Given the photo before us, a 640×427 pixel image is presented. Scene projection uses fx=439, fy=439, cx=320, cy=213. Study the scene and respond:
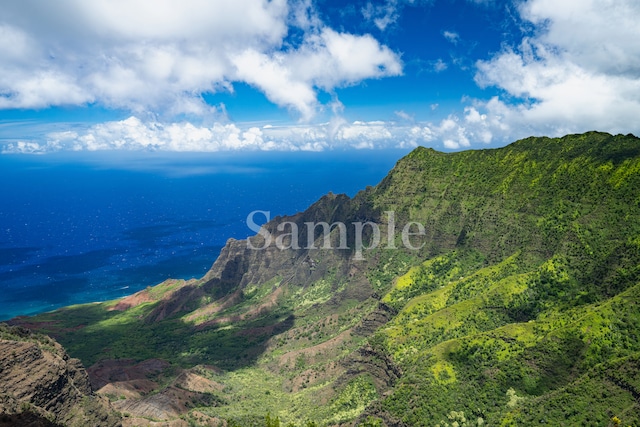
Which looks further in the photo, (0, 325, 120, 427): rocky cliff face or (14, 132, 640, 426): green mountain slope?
(14, 132, 640, 426): green mountain slope

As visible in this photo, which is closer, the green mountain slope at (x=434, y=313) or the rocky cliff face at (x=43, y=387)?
the rocky cliff face at (x=43, y=387)

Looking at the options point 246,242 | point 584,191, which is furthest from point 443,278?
point 246,242

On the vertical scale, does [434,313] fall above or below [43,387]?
below

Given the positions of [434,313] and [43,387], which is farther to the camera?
[434,313]
